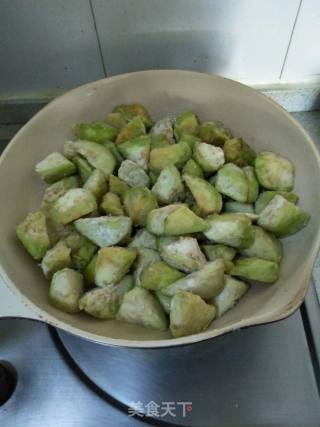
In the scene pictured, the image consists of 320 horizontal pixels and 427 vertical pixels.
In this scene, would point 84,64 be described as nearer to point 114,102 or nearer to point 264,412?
point 114,102

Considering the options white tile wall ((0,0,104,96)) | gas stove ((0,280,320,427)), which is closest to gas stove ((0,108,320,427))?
gas stove ((0,280,320,427))

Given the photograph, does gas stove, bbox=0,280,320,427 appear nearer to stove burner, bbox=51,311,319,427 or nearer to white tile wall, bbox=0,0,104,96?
stove burner, bbox=51,311,319,427

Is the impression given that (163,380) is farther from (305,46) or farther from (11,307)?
(305,46)

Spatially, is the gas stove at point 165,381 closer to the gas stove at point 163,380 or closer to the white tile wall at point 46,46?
the gas stove at point 163,380

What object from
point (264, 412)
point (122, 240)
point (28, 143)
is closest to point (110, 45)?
point (28, 143)

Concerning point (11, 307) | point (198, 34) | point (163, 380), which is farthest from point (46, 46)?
point (163, 380)

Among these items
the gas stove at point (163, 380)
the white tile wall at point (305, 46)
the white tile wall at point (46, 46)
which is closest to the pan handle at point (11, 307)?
the gas stove at point (163, 380)
